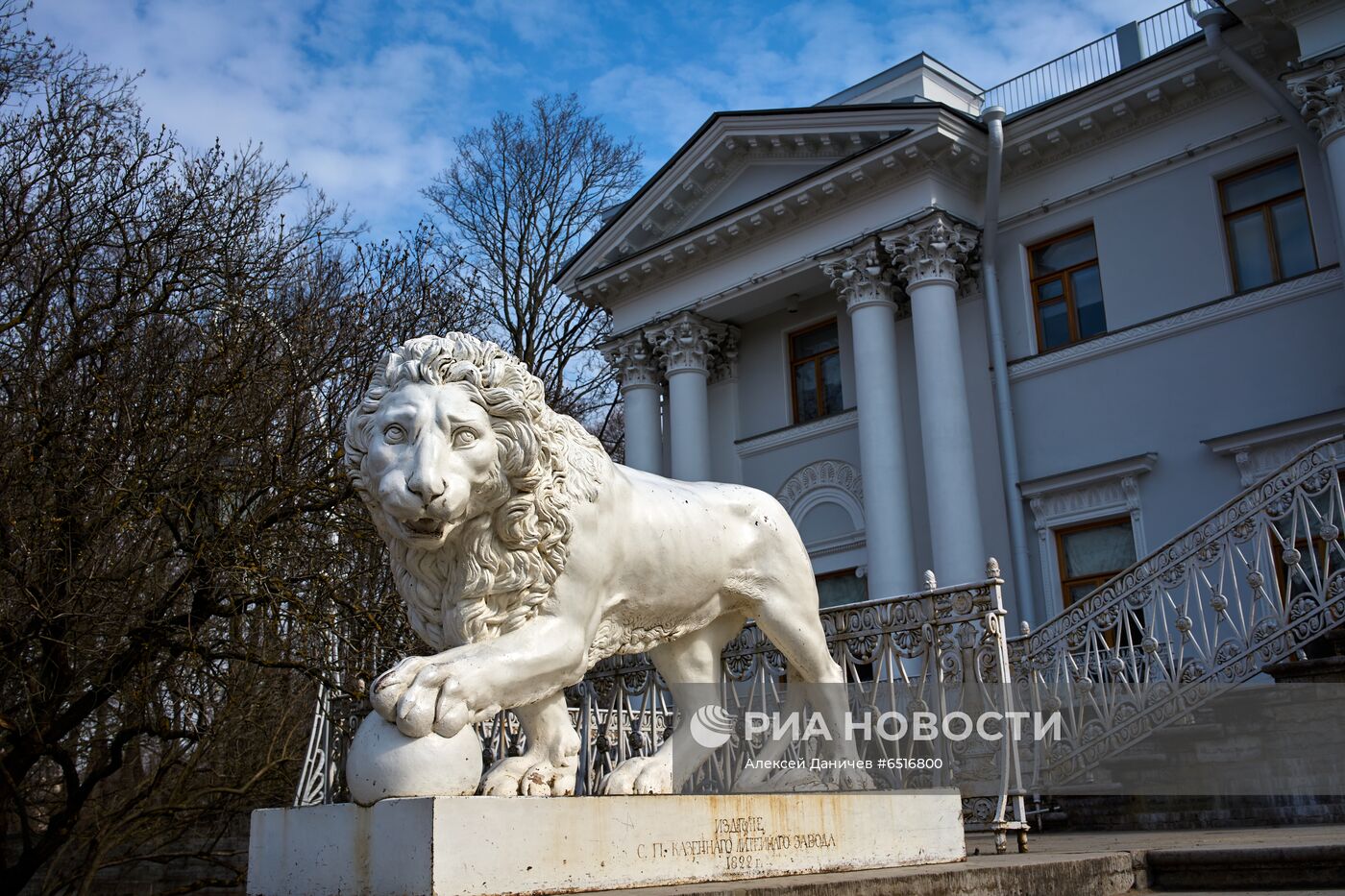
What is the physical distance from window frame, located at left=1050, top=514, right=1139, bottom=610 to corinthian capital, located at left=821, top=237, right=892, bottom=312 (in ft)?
13.3

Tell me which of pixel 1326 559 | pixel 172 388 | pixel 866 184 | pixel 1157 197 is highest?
pixel 866 184

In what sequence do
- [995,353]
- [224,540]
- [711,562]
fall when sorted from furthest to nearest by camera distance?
1. [995,353]
2. [224,540]
3. [711,562]

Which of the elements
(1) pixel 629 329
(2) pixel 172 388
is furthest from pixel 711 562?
(1) pixel 629 329

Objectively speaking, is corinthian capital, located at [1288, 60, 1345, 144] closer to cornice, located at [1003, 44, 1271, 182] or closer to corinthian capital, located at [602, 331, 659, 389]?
cornice, located at [1003, 44, 1271, 182]

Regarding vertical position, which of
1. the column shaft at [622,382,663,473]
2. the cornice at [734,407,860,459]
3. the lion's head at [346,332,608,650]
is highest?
the column shaft at [622,382,663,473]

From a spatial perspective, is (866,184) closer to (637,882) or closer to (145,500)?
(145,500)

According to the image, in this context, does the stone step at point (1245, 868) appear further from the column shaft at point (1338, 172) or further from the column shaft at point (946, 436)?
the column shaft at point (1338, 172)

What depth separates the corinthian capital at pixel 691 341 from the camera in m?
19.5

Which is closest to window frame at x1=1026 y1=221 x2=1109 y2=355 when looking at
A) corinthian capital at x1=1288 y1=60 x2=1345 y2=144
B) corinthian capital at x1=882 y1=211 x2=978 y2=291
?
corinthian capital at x1=882 y1=211 x2=978 y2=291

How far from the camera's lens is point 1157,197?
1546 centimetres

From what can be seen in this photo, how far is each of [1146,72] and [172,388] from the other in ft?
40.6

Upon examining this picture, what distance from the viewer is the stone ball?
3078 millimetres

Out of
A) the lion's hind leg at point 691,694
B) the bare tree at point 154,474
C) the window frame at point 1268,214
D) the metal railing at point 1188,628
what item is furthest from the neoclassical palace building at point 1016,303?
the lion's hind leg at point 691,694

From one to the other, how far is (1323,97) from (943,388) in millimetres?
5464
